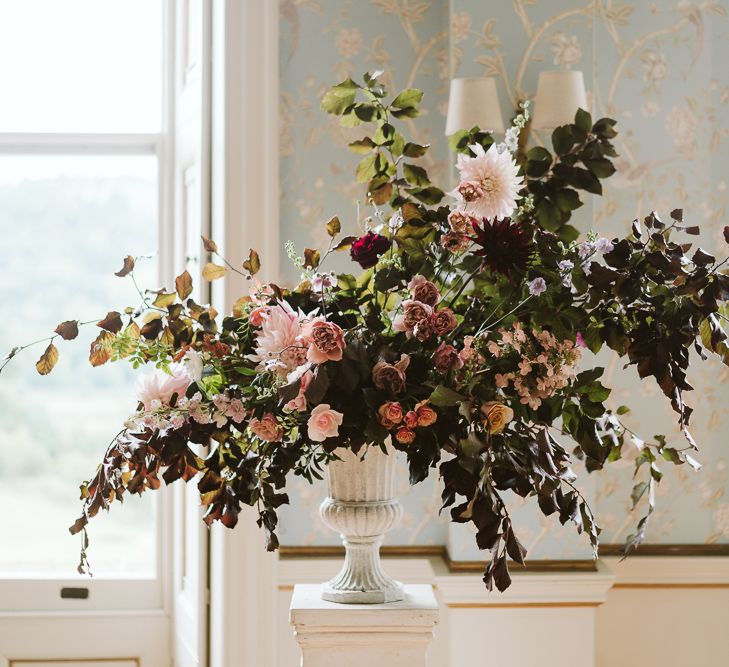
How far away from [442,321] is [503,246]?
0.36 ft

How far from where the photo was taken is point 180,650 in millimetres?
2729

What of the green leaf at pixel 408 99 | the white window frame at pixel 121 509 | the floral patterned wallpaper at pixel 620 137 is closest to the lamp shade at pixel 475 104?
the floral patterned wallpaper at pixel 620 137

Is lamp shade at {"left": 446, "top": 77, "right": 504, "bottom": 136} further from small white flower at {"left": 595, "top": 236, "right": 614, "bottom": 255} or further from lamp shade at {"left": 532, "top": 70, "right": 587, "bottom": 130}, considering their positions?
small white flower at {"left": 595, "top": 236, "right": 614, "bottom": 255}

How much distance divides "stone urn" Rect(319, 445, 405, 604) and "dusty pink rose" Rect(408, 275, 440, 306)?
23 cm

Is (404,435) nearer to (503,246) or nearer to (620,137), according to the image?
(503,246)

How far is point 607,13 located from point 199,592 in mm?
2004

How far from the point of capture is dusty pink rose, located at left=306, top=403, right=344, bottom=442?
102 centimetres

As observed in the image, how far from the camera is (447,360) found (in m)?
1.04

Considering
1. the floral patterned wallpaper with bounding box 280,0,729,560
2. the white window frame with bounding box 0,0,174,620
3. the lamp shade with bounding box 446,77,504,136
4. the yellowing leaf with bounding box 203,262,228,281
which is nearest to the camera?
the yellowing leaf with bounding box 203,262,228,281

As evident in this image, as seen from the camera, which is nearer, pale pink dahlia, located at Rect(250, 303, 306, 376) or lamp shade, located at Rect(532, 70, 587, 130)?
pale pink dahlia, located at Rect(250, 303, 306, 376)

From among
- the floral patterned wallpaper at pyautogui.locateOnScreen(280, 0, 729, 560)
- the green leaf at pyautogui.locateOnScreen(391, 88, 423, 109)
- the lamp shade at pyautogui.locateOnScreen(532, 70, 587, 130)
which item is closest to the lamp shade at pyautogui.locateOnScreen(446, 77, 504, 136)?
the lamp shade at pyautogui.locateOnScreen(532, 70, 587, 130)

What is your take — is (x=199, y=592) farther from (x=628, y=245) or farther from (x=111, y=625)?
(x=628, y=245)

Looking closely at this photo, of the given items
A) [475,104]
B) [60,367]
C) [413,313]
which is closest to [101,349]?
[413,313]

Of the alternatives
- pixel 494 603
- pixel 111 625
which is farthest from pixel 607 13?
pixel 111 625
